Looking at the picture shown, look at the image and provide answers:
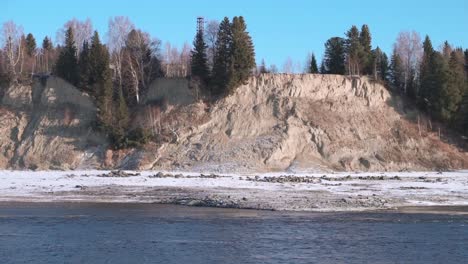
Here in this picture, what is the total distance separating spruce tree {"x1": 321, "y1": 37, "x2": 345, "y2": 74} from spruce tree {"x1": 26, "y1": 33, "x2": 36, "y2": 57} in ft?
126

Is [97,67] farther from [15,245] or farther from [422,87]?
[15,245]

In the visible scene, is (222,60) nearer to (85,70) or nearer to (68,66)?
(85,70)

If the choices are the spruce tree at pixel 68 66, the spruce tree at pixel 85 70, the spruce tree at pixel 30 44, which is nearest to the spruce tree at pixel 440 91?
the spruce tree at pixel 85 70

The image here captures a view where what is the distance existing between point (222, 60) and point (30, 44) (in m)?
35.7

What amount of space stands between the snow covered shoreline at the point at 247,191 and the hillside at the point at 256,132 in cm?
914

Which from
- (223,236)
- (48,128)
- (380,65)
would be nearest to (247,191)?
(223,236)

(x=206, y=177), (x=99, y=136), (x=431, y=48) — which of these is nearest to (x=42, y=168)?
(x=99, y=136)

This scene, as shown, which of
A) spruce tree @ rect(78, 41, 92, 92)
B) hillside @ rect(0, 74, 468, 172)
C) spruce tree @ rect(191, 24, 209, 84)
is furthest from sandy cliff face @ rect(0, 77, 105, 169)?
spruce tree @ rect(191, 24, 209, 84)

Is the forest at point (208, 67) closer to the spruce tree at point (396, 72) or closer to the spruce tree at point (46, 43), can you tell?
the spruce tree at point (396, 72)

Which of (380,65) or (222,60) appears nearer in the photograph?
(222,60)

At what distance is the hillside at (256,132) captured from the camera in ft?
178

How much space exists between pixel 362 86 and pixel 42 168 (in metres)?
33.6

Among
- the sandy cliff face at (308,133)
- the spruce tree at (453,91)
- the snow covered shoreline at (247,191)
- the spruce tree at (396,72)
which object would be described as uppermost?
the spruce tree at (396,72)

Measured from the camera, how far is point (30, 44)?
82062 mm
